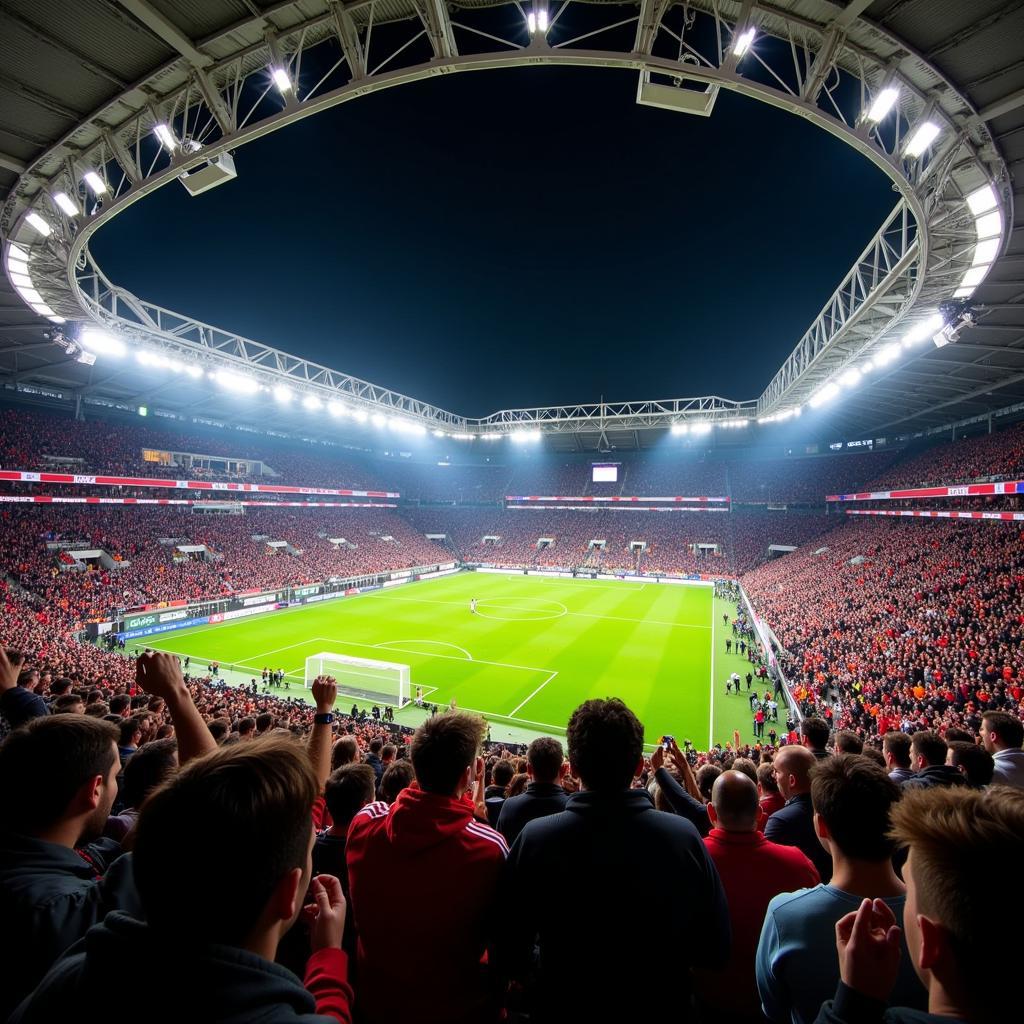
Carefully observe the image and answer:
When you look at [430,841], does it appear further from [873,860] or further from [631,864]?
[873,860]

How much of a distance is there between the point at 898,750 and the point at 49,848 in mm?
8253

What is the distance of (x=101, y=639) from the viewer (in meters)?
26.3

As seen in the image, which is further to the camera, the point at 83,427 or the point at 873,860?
the point at 83,427

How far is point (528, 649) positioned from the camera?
1120 inches

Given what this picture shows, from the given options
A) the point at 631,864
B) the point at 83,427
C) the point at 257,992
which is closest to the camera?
the point at 257,992

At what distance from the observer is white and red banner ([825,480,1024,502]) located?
75.6ft

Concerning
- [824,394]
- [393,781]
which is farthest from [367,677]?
[824,394]

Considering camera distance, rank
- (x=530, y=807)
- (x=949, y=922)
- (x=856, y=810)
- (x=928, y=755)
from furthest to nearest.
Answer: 1. (x=928, y=755)
2. (x=530, y=807)
3. (x=856, y=810)
4. (x=949, y=922)

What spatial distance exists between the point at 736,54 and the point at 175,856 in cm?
1165

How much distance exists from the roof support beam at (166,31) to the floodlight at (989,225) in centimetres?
1648

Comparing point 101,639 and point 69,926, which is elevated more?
point 69,926

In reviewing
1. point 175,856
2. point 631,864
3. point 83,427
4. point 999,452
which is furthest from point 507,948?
point 83,427

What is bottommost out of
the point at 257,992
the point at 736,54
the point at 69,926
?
the point at 69,926

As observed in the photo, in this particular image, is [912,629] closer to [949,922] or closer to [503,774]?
[503,774]
